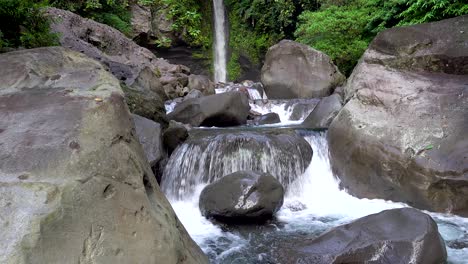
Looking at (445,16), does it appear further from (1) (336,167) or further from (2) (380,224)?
(2) (380,224)

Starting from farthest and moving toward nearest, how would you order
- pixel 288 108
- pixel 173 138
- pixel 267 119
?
pixel 288 108, pixel 267 119, pixel 173 138

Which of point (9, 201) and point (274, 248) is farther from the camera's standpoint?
point (274, 248)

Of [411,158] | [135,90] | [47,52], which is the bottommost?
[411,158]

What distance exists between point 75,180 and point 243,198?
3.65 meters

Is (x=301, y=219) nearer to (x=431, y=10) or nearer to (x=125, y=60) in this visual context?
(x=431, y=10)

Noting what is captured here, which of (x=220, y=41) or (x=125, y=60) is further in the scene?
(x=220, y=41)

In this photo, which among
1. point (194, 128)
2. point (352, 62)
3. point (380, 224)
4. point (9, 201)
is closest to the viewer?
point (9, 201)

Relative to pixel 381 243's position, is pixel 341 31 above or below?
above

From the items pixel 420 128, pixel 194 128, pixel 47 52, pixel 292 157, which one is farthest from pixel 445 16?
pixel 47 52

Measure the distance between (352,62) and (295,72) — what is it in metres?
3.26

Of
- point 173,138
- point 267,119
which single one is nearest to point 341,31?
point 267,119

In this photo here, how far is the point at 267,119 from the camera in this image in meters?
12.4

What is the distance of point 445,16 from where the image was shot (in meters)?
10.7

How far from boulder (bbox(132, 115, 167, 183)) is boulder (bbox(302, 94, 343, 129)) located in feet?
14.6
